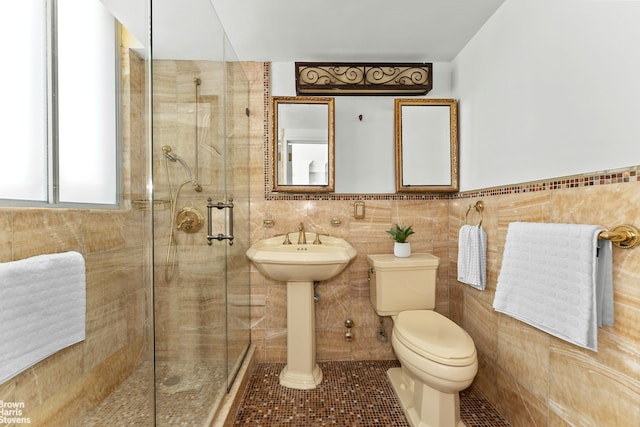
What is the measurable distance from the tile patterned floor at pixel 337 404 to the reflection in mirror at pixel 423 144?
132 centimetres

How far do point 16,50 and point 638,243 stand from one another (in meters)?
2.14

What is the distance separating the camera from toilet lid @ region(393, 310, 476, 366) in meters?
1.22

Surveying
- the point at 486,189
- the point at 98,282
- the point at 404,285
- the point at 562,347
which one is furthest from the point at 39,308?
the point at 486,189

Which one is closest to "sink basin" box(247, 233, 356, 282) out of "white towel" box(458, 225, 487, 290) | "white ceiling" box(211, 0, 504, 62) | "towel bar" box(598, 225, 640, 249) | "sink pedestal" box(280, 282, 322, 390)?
"sink pedestal" box(280, 282, 322, 390)

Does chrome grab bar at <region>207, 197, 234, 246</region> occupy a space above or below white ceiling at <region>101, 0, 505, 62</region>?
below

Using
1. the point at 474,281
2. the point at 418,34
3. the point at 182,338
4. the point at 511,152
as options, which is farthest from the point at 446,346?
the point at 418,34

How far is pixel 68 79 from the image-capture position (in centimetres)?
109

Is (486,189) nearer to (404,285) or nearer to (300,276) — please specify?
(404,285)

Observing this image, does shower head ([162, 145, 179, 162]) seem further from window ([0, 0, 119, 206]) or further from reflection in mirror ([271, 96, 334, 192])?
reflection in mirror ([271, 96, 334, 192])

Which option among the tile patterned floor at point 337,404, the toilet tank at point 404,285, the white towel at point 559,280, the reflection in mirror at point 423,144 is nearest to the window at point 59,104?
the tile patterned floor at point 337,404

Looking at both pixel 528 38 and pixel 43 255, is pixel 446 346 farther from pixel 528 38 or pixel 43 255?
pixel 43 255

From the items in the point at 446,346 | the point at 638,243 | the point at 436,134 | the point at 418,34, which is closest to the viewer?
the point at 638,243

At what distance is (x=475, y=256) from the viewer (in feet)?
5.32

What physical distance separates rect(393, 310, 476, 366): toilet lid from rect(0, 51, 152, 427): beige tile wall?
114 cm
